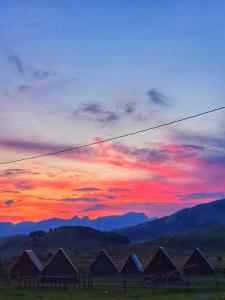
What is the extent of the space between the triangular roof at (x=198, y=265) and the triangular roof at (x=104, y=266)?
10.6m

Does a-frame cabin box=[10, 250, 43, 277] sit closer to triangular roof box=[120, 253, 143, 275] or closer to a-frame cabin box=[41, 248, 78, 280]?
a-frame cabin box=[41, 248, 78, 280]

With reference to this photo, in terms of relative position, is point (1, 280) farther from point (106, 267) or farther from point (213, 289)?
point (213, 289)

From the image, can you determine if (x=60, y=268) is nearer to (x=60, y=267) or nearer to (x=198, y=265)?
(x=60, y=267)

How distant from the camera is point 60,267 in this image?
73.2 m

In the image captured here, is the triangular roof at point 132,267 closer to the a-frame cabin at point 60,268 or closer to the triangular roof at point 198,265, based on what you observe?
the triangular roof at point 198,265

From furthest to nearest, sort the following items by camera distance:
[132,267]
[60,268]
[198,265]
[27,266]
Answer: [27,266] < [60,268] < [132,267] < [198,265]

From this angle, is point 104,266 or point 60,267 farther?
point 104,266

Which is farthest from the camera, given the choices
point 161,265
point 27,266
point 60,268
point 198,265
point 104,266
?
point 27,266

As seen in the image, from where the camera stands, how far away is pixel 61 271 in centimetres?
7300

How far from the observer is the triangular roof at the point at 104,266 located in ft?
244

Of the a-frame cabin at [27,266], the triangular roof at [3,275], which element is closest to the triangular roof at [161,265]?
the a-frame cabin at [27,266]

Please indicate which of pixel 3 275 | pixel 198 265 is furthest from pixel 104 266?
pixel 3 275

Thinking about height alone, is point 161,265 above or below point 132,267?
below

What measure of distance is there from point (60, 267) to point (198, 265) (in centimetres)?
1890
